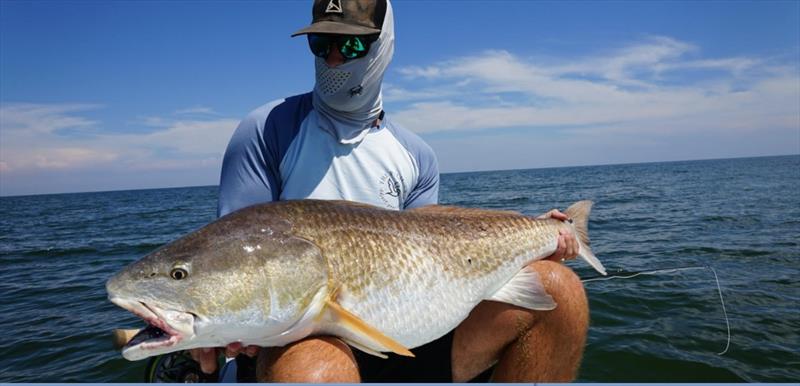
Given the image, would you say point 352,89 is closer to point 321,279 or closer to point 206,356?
point 321,279

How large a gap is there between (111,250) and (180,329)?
18.4m

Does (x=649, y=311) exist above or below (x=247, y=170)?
below

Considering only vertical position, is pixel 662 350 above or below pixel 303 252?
below

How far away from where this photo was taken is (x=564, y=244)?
2979 millimetres

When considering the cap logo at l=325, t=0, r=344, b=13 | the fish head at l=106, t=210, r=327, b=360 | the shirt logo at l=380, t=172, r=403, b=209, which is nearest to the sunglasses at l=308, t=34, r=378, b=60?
the cap logo at l=325, t=0, r=344, b=13

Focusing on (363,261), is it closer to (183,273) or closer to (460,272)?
(460,272)

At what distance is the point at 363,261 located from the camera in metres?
2.15

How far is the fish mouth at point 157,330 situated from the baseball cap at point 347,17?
1699 millimetres

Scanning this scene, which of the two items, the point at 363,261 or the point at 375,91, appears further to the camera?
the point at 375,91

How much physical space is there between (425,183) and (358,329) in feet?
5.29

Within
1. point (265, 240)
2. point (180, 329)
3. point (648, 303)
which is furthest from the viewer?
point (648, 303)

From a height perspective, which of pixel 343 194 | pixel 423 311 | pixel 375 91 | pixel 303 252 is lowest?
pixel 423 311

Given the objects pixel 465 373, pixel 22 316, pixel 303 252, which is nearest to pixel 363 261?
pixel 303 252

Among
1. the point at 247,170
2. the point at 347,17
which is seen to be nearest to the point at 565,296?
the point at 247,170
